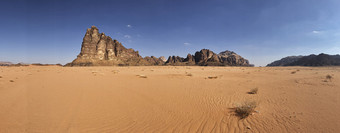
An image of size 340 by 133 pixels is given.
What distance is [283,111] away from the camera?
395cm

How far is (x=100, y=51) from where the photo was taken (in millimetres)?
72125

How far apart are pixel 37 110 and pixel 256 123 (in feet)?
22.3

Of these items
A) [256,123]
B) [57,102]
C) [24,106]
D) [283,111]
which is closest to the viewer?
[256,123]

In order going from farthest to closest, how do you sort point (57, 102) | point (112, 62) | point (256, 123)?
point (112, 62)
point (57, 102)
point (256, 123)

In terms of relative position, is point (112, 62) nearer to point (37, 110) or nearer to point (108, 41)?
point (108, 41)

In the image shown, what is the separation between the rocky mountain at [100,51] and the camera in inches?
2564

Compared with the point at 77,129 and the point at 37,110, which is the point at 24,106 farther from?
the point at 77,129

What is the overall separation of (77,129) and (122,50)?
87950 millimetres

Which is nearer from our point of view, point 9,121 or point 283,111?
point 9,121

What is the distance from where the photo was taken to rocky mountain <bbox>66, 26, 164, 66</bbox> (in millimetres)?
65125

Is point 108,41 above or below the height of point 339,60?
above

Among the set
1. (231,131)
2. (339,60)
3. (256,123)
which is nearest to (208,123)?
(231,131)

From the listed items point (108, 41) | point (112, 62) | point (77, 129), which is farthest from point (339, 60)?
point (108, 41)

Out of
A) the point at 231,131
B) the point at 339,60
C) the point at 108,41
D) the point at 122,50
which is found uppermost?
the point at 108,41
